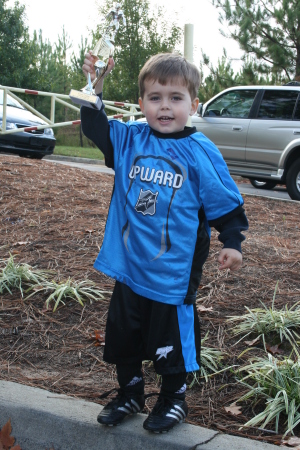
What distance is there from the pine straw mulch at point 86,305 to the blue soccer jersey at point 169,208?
71 cm

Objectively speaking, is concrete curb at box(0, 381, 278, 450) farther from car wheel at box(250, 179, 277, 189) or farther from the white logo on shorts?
car wheel at box(250, 179, 277, 189)

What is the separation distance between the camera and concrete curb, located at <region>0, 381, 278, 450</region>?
2283mm

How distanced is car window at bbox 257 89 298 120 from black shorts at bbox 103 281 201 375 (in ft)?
25.8

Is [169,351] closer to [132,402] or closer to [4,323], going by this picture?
[132,402]

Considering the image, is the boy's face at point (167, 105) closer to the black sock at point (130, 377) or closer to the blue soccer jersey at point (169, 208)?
the blue soccer jersey at point (169, 208)

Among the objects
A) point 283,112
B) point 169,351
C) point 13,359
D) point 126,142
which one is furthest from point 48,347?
point 283,112

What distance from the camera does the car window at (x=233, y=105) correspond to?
10141mm

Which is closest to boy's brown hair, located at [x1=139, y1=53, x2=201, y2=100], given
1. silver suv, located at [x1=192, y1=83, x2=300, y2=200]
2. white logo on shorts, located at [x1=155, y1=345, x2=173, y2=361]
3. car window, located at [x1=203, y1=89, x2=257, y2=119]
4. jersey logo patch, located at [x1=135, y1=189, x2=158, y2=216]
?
jersey logo patch, located at [x1=135, y1=189, x2=158, y2=216]

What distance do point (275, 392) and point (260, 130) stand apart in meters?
7.70

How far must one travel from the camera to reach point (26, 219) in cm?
508

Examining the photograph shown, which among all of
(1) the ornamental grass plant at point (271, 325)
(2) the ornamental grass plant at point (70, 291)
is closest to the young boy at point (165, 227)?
(1) the ornamental grass plant at point (271, 325)

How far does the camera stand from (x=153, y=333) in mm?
2330

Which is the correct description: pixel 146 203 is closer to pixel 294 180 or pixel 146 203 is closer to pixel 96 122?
pixel 96 122

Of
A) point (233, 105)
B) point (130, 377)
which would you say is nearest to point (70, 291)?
point (130, 377)
